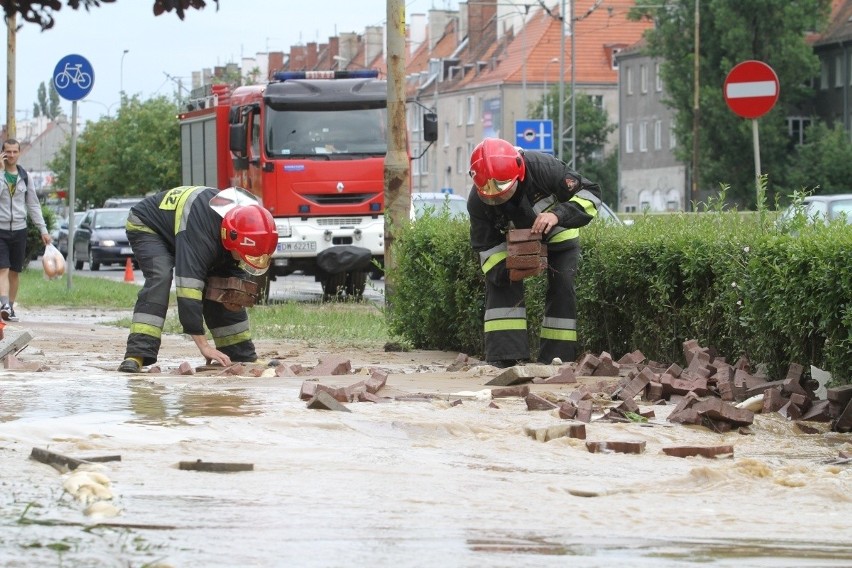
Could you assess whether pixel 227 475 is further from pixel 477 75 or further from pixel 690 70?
pixel 477 75

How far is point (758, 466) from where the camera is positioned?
20.3 ft

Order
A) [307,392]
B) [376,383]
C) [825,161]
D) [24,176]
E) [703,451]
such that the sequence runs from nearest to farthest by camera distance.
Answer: [703,451] → [307,392] → [376,383] → [24,176] → [825,161]

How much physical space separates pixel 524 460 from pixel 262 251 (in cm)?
408

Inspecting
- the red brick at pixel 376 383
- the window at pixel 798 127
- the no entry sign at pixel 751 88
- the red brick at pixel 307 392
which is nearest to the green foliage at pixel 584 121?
the window at pixel 798 127

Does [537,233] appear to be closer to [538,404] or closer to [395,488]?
[538,404]

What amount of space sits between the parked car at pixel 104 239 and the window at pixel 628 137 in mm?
51922

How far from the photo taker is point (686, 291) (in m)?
9.73

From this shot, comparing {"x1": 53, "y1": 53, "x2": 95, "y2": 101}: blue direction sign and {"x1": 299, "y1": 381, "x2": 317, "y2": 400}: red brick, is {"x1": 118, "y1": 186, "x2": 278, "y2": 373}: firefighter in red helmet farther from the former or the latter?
{"x1": 53, "y1": 53, "x2": 95, "y2": 101}: blue direction sign

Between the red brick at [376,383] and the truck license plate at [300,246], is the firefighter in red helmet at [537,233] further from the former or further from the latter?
the truck license plate at [300,246]

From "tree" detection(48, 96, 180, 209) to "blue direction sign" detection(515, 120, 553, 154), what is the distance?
1629 inches

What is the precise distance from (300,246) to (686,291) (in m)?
12.9

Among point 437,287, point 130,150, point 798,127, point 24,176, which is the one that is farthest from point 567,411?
point 798,127

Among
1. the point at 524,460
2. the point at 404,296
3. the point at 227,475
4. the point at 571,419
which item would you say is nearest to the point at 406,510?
the point at 227,475

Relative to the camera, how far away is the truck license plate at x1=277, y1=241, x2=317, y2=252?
22.1 m
